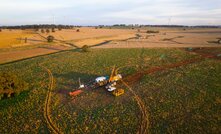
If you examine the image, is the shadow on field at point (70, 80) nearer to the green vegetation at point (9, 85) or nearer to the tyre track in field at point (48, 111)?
the tyre track in field at point (48, 111)

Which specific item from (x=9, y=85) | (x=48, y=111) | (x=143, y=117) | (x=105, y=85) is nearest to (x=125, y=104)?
(x=143, y=117)

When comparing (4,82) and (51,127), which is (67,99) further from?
(4,82)

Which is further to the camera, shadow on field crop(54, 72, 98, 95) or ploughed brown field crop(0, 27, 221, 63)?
ploughed brown field crop(0, 27, 221, 63)

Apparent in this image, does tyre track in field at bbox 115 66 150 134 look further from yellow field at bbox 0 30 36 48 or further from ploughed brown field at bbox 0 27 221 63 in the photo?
yellow field at bbox 0 30 36 48

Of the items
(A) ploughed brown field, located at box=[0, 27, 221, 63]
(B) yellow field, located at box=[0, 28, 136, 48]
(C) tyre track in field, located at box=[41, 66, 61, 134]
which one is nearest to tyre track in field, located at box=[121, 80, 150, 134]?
(C) tyre track in field, located at box=[41, 66, 61, 134]

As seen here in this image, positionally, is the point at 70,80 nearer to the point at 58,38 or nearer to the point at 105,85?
the point at 105,85

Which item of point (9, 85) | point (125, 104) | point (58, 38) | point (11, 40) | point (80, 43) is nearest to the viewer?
point (125, 104)

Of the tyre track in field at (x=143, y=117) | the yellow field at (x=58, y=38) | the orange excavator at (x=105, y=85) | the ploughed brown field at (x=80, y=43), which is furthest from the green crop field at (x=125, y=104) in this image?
the yellow field at (x=58, y=38)

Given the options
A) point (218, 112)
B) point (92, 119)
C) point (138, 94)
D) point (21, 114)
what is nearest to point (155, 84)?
point (138, 94)

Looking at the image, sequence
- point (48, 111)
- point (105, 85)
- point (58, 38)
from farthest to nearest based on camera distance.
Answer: point (58, 38), point (105, 85), point (48, 111)
